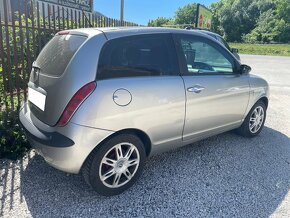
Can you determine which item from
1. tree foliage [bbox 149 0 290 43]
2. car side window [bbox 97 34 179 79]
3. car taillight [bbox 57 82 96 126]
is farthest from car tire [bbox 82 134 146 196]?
tree foliage [bbox 149 0 290 43]

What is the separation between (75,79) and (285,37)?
6464cm

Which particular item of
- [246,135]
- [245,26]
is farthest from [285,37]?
[246,135]

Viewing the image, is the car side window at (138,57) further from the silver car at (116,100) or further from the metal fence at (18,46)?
the metal fence at (18,46)

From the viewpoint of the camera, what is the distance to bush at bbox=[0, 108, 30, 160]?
3.55m

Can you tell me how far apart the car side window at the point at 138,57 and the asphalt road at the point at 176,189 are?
1.21 m

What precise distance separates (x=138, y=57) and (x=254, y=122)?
2509 mm

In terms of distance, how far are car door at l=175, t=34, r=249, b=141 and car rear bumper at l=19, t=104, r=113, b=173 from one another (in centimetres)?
117

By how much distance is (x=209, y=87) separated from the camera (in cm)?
348

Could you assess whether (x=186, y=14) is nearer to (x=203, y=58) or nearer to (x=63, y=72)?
(x=203, y=58)

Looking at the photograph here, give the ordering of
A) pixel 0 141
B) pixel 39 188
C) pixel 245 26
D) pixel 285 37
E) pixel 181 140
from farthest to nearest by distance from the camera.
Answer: pixel 245 26 < pixel 285 37 < pixel 0 141 < pixel 181 140 < pixel 39 188

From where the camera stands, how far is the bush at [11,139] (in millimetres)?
3547

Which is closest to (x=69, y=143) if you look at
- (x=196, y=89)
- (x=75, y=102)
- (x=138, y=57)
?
(x=75, y=102)

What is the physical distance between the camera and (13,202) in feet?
8.86

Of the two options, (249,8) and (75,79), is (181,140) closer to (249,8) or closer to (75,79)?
(75,79)
